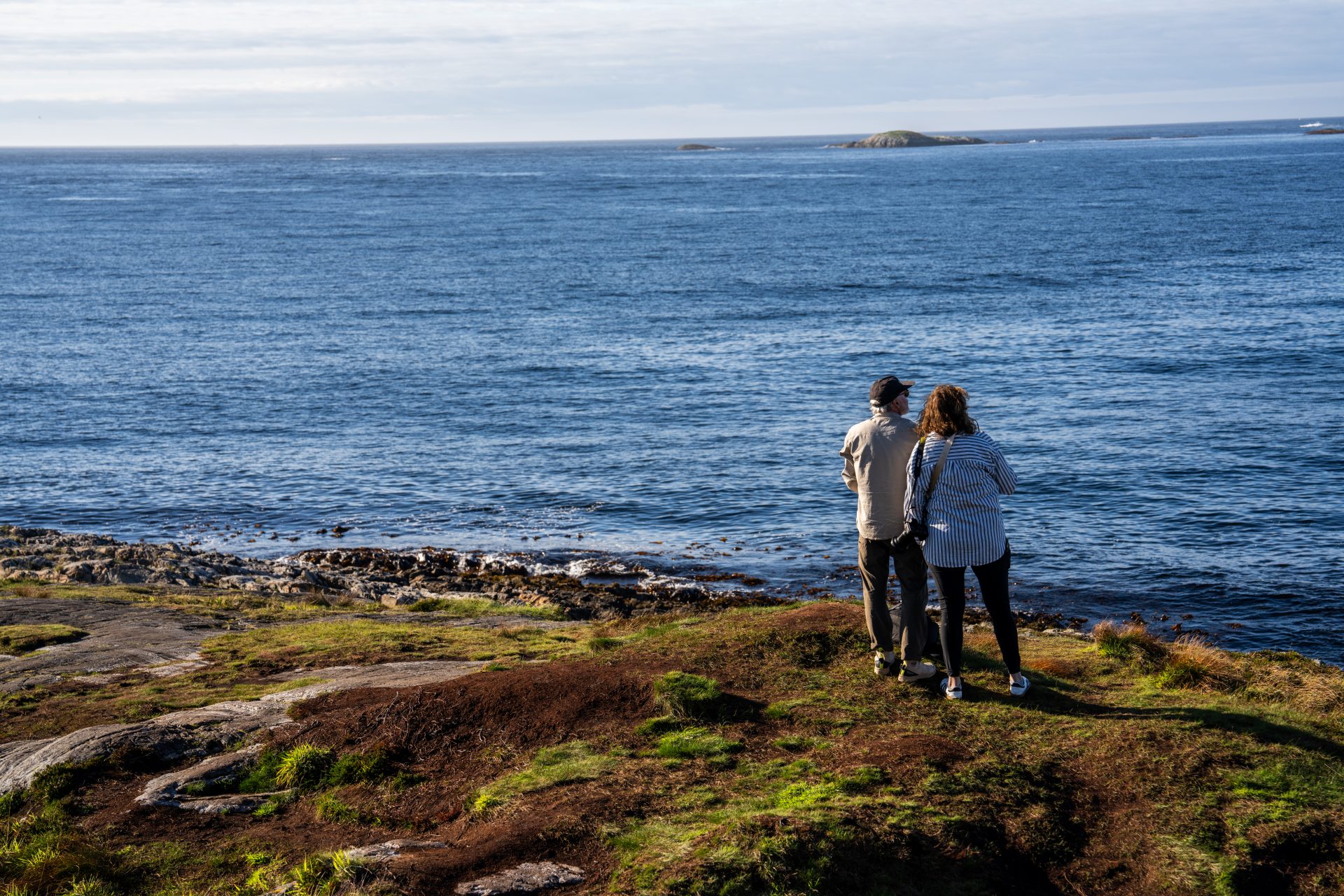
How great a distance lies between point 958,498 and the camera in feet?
29.4

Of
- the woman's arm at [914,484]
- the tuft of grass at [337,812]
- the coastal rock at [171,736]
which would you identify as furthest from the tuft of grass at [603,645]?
the woman's arm at [914,484]

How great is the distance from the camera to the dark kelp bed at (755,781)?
22.6 feet

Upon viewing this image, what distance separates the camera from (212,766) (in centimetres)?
898

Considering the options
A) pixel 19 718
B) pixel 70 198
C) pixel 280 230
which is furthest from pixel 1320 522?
pixel 70 198

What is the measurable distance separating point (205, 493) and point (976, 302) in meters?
40.1

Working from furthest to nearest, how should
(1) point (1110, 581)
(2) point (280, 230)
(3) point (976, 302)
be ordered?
(2) point (280, 230), (3) point (976, 302), (1) point (1110, 581)

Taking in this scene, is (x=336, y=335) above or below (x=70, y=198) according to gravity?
below

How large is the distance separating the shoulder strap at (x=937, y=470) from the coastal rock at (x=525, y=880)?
4.20 meters

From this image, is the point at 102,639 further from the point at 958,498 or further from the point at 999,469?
the point at 999,469

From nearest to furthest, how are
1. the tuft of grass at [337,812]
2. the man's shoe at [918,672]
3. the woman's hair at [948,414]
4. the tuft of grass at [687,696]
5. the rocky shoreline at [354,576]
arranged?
1. the tuft of grass at [337,812]
2. the woman's hair at [948,414]
3. the tuft of grass at [687,696]
4. the man's shoe at [918,672]
5. the rocky shoreline at [354,576]

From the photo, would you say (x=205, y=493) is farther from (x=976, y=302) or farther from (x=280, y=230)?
(x=280, y=230)

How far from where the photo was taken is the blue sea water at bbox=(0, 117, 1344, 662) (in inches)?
969

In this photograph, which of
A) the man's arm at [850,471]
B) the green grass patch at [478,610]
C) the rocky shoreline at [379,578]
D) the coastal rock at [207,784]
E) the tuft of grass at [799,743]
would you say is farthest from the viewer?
the rocky shoreline at [379,578]

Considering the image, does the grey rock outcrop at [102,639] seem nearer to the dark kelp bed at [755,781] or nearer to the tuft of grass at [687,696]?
the dark kelp bed at [755,781]
